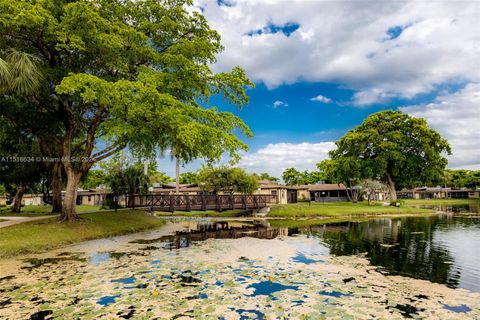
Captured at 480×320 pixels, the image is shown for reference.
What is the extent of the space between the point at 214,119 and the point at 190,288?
497 inches

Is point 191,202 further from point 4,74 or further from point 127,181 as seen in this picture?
point 4,74

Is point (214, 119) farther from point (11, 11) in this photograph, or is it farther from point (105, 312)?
point (105, 312)

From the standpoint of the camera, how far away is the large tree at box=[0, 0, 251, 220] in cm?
1642

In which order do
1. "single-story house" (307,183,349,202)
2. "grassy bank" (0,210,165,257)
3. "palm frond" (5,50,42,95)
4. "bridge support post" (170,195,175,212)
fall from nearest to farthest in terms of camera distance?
"grassy bank" (0,210,165,257)
"palm frond" (5,50,42,95)
"bridge support post" (170,195,175,212)
"single-story house" (307,183,349,202)

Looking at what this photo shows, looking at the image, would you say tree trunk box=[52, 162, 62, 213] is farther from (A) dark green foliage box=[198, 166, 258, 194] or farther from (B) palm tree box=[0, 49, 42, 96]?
(A) dark green foliage box=[198, 166, 258, 194]

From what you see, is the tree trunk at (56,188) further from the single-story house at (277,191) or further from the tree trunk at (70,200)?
the single-story house at (277,191)

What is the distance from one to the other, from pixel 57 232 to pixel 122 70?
392 inches

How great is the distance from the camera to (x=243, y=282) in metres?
9.92

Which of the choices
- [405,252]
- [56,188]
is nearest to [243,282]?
[405,252]

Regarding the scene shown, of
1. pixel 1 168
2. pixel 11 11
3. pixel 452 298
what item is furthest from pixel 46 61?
pixel 452 298

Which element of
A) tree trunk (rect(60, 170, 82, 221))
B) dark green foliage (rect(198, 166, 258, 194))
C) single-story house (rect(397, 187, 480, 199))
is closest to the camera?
tree trunk (rect(60, 170, 82, 221))

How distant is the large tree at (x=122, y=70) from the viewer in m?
16.4

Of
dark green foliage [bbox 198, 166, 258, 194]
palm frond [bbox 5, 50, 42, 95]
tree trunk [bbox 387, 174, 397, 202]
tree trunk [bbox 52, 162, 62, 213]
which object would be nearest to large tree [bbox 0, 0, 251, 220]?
palm frond [bbox 5, 50, 42, 95]

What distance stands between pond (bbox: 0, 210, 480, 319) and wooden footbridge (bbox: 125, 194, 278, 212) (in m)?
13.6
